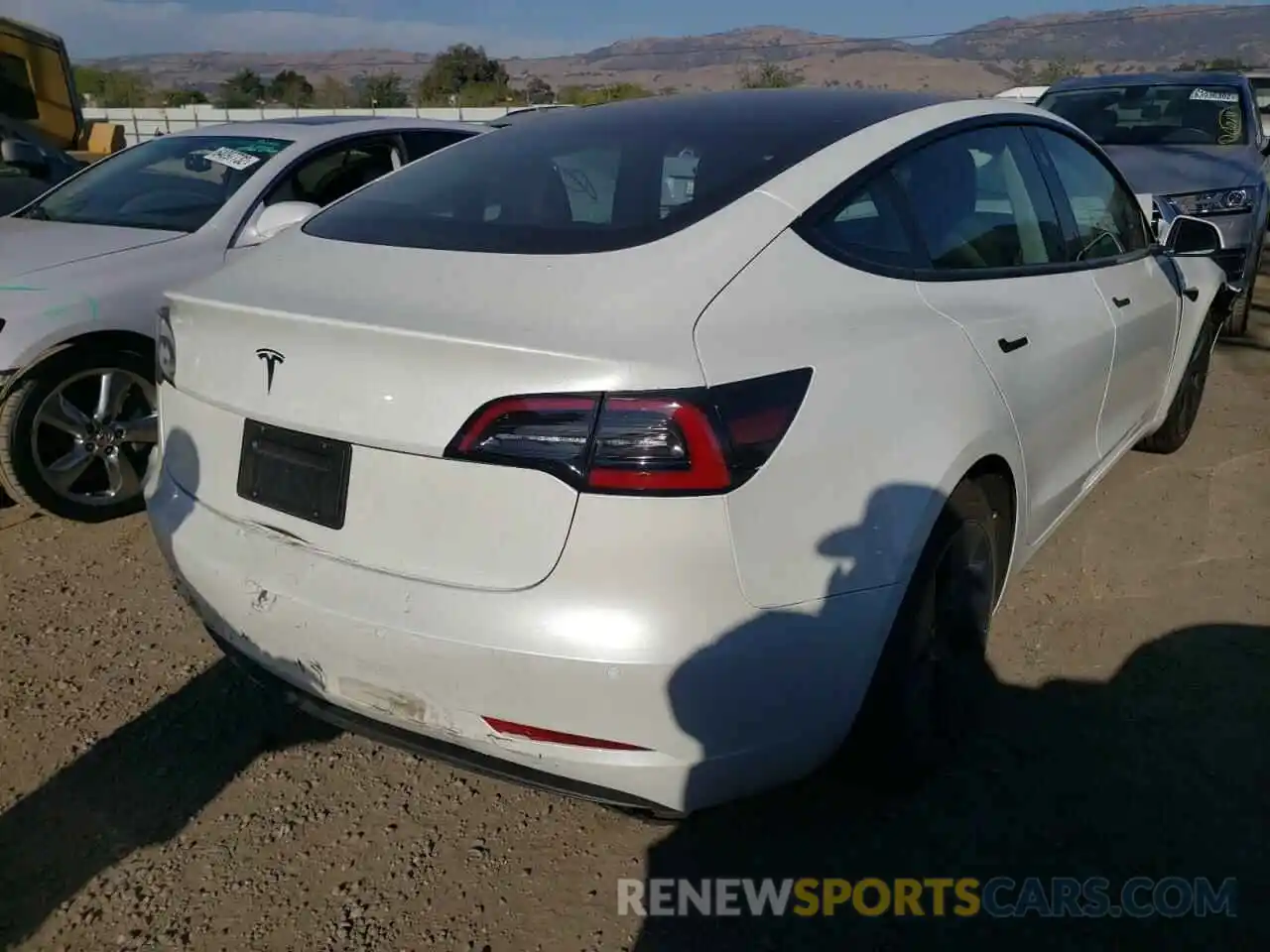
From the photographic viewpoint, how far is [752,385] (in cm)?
182

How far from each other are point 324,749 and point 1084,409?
2388 mm

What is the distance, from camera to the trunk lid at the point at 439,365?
5.82 feet

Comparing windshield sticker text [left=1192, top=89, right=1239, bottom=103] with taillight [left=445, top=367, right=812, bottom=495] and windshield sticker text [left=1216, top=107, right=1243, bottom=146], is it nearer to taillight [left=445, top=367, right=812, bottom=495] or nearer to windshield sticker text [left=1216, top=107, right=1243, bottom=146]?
windshield sticker text [left=1216, top=107, right=1243, bottom=146]

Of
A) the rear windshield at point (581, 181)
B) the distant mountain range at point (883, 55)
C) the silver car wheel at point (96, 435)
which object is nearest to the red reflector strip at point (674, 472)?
the rear windshield at point (581, 181)

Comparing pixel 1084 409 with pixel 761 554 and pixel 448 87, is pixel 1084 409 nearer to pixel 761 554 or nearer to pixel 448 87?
pixel 761 554

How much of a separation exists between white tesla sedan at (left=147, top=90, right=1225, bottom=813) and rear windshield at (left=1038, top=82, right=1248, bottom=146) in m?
5.89

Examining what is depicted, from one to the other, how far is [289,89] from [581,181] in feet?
198

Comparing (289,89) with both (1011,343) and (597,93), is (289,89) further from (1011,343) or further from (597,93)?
(1011,343)

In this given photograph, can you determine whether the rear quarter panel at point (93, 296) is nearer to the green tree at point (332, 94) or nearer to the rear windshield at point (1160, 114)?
the rear windshield at point (1160, 114)

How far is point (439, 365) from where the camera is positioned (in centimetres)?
182

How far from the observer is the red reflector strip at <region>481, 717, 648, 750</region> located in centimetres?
185

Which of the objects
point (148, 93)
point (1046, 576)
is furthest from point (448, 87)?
point (1046, 576)

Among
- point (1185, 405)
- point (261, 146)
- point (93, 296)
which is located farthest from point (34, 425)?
point (1185, 405)

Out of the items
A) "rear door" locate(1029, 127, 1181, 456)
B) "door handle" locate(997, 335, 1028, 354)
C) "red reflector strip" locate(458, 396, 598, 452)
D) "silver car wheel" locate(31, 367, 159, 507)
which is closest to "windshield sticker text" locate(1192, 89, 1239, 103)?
"rear door" locate(1029, 127, 1181, 456)
